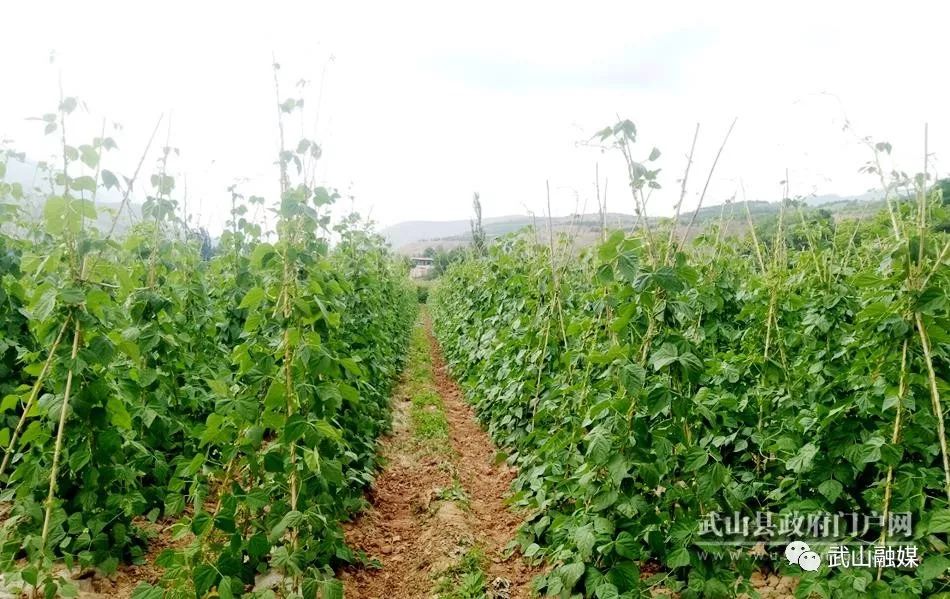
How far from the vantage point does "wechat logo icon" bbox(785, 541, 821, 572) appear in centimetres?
294

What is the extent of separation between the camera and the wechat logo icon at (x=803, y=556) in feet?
9.65

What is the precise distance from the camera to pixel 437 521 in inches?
179

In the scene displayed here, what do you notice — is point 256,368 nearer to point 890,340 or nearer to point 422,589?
point 422,589

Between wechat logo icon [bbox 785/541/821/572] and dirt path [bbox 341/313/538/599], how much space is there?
1.56 metres

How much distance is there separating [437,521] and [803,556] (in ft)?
8.38

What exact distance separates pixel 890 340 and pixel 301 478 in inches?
118

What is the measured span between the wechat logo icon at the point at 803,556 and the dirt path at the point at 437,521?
61.3 inches

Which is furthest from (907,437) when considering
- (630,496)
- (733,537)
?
(630,496)

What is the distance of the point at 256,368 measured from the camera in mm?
2781

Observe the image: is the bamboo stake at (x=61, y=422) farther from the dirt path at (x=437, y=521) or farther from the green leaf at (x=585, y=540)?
the green leaf at (x=585, y=540)

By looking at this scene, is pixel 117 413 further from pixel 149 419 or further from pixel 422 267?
pixel 422 267

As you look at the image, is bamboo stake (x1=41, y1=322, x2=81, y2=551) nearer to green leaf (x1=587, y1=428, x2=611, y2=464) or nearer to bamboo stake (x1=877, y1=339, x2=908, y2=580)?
green leaf (x1=587, y1=428, x2=611, y2=464)

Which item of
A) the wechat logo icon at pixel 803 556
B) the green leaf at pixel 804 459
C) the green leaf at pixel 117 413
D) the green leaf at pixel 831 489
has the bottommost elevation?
the wechat logo icon at pixel 803 556

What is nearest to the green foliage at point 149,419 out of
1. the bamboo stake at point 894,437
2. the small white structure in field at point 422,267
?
the bamboo stake at point 894,437
